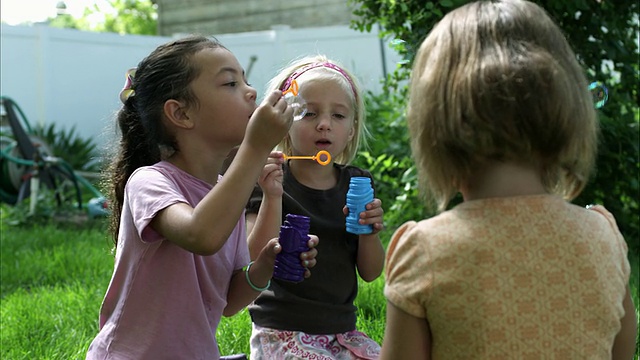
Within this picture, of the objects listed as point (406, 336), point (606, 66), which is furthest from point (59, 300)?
point (606, 66)

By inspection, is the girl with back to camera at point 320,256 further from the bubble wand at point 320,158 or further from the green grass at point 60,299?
the green grass at point 60,299

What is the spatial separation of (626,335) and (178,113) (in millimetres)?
1211

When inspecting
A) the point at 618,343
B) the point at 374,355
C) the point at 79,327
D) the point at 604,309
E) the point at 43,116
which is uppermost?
the point at 604,309

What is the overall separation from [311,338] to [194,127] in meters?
0.83

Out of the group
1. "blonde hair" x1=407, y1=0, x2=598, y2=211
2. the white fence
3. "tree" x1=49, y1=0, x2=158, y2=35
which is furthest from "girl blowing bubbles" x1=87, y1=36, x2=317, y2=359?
"tree" x1=49, y1=0, x2=158, y2=35

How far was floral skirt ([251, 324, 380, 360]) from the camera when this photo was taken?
8.45ft

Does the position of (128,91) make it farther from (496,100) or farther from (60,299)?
(60,299)

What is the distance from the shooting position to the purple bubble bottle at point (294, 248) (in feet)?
7.01

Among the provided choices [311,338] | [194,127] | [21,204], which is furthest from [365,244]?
[21,204]

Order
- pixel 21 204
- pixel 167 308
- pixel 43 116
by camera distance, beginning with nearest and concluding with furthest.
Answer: pixel 167 308 → pixel 21 204 → pixel 43 116

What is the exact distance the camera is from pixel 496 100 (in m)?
1.48

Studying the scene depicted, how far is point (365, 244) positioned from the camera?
2.64 m

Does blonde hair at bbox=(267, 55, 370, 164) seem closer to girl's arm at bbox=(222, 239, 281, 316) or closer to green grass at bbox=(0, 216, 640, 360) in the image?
girl's arm at bbox=(222, 239, 281, 316)

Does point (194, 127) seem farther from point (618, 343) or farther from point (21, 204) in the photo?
point (21, 204)
